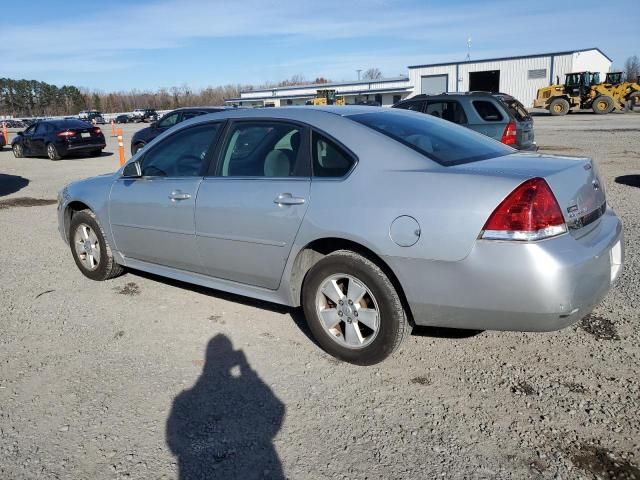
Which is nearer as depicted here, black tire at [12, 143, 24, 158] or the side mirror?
the side mirror

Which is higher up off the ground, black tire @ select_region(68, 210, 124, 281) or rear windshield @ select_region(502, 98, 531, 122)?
rear windshield @ select_region(502, 98, 531, 122)

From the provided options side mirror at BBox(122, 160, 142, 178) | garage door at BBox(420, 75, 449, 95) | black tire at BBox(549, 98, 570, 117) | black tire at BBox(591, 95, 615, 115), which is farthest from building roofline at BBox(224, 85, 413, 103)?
side mirror at BBox(122, 160, 142, 178)

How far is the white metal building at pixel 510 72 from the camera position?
50312mm

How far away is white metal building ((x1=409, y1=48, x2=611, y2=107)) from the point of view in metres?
50.3

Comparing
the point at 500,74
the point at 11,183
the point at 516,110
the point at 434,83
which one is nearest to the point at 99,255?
the point at 516,110

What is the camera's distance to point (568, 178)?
10.0ft

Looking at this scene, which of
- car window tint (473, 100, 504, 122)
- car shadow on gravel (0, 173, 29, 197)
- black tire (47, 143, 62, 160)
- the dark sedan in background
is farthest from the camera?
black tire (47, 143, 62, 160)

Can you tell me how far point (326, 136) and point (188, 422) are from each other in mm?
1956

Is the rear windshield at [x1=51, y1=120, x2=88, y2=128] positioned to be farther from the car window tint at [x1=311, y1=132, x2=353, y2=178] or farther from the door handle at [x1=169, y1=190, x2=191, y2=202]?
the car window tint at [x1=311, y1=132, x2=353, y2=178]

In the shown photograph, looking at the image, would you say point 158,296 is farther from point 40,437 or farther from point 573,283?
point 573,283

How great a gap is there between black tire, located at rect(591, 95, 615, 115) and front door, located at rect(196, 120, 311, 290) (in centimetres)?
3505

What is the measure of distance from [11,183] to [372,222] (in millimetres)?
13043

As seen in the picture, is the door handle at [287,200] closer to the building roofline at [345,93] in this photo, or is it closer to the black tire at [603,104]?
the black tire at [603,104]

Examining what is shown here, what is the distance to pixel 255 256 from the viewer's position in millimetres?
3775
